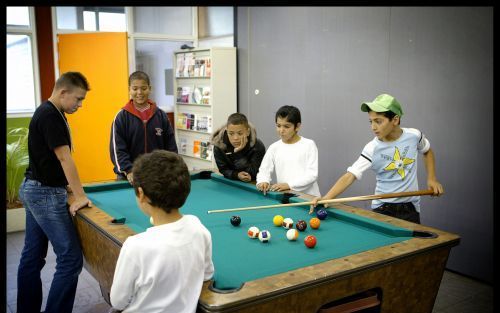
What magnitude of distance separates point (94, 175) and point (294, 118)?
11.5 ft

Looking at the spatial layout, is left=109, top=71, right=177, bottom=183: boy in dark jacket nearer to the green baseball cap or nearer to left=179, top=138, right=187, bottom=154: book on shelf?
the green baseball cap

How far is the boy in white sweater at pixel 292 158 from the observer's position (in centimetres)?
316

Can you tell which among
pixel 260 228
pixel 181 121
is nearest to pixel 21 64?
pixel 181 121

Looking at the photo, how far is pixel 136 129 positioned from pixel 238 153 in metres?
0.81

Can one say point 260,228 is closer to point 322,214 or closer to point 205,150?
point 322,214

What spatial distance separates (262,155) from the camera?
11.2ft

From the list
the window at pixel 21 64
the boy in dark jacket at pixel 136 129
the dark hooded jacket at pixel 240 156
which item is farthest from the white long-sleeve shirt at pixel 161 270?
the window at pixel 21 64

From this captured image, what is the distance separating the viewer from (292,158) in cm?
323

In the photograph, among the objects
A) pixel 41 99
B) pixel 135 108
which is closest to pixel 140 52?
pixel 41 99

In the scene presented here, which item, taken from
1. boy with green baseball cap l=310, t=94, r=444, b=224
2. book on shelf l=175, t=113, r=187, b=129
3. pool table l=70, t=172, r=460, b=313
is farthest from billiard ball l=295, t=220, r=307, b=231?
book on shelf l=175, t=113, r=187, b=129

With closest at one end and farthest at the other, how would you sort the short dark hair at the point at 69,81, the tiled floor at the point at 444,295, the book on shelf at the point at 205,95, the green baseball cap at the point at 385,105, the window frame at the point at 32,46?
the short dark hair at the point at 69,81, the green baseball cap at the point at 385,105, the tiled floor at the point at 444,295, the window frame at the point at 32,46, the book on shelf at the point at 205,95

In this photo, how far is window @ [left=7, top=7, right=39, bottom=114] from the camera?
5.41 metres

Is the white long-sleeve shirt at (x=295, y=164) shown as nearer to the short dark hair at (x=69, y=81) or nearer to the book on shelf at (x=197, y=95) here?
the short dark hair at (x=69, y=81)

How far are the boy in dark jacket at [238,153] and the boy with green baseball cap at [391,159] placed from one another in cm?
84
